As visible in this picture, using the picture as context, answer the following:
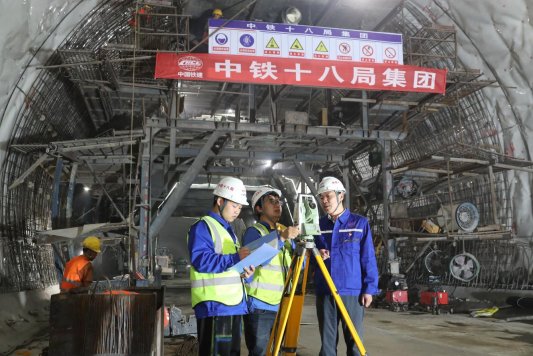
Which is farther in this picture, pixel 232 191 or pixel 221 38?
pixel 221 38

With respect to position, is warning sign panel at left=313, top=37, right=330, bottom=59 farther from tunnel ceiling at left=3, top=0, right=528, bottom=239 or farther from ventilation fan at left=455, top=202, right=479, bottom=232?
ventilation fan at left=455, top=202, right=479, bottom=232

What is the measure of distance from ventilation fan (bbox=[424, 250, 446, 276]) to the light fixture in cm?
775

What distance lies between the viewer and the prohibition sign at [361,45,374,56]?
10984 mm

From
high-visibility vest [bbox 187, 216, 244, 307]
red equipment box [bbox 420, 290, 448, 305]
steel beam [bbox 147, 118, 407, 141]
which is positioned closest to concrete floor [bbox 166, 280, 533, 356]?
red equipment box [bbox 420, 290, 448, 305]

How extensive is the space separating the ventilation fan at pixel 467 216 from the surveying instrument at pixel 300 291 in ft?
31.2

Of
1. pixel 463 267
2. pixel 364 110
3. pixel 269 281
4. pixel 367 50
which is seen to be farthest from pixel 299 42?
pixel 269 281

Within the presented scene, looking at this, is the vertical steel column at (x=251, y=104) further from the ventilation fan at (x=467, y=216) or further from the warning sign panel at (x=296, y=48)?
the ventilation fan at (x=467, y=216)

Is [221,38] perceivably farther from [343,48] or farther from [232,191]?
[232,191]

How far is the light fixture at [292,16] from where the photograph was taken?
1174 cm

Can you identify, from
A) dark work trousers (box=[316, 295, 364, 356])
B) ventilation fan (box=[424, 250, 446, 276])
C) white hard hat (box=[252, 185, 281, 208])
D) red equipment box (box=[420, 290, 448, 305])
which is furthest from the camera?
ventilation fan (box=[424, 250, 446, 276])

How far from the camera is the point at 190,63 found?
10188mm

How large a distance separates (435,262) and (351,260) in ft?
35.3

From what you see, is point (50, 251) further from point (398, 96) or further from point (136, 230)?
point (398, 96)

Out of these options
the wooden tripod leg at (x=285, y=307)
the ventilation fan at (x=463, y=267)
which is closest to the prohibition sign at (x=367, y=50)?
the ventilation fan at (x=463, y=267)
